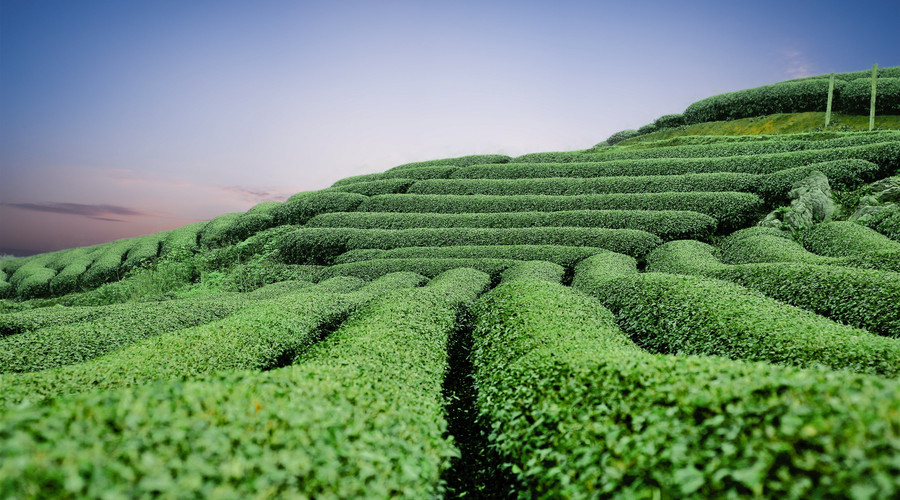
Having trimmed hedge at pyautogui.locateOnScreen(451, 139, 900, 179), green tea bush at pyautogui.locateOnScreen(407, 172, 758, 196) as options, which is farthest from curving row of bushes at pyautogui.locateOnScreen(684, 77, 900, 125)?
green tea bush at pyautogui.locateOnScreen(407, 172, 758, 196)

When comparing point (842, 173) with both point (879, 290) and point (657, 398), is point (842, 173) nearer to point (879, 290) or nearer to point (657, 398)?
point (879, 290)

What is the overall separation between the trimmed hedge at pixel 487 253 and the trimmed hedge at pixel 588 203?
7.35 m

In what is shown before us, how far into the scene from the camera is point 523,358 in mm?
10062

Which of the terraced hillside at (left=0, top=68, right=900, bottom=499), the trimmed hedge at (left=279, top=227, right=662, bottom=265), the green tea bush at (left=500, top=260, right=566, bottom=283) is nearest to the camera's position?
the terraced hillside at (left=0, top=68, right=900, bottom=499)

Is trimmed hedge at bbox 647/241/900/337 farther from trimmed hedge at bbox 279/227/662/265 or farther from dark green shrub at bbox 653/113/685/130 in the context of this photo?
dark green shrub at bbox 653/113/685/130

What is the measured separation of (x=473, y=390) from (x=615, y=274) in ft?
37.5

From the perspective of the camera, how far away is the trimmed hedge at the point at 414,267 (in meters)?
26.8

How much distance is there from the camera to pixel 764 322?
438 inches

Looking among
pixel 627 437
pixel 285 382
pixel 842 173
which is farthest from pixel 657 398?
pixel 842 173

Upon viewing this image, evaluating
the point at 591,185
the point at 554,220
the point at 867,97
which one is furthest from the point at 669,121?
the point at 554,220

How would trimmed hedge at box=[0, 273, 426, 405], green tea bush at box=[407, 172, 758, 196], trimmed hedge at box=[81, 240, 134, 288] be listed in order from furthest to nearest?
trimmed hedge at box=[81, 240, 134, 288], green tea bush at box=[407, 172, 758, 196], trimmed hedge at box=[0, 273, 426, 405]

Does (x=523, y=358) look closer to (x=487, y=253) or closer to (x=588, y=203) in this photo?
(x=487, y=253)

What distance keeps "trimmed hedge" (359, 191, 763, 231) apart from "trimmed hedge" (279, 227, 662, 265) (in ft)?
16.3

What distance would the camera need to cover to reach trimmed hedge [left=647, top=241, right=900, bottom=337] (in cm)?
1208
